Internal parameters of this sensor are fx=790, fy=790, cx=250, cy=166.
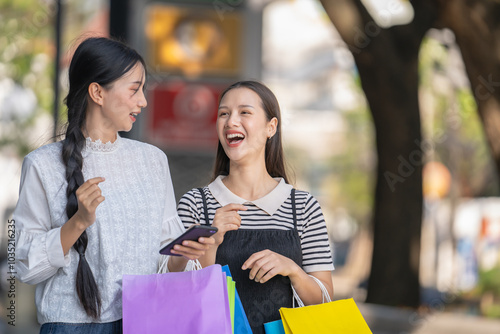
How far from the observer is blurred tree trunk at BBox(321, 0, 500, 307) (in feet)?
22.7

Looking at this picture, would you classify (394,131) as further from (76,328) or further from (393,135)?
(76,328)

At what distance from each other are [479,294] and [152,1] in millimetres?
7432

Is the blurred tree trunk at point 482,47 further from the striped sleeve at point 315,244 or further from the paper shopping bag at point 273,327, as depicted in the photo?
the paper shopping bag at point 273,327

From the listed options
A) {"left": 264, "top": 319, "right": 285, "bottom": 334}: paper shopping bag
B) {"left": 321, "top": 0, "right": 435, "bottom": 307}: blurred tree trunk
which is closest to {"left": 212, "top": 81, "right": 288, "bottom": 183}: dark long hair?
{"left": 264, "top": 319, "right": 285, "bottom": 334}: paper shopping bag

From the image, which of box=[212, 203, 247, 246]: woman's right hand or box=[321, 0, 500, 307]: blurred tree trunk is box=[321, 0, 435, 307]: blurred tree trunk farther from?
box=[212, 203, 247, 246]: woman's right hand

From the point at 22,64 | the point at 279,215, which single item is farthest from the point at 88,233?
the point at 22,64

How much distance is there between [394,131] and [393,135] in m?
0.04

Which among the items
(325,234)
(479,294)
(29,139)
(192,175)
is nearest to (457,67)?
(479,294)

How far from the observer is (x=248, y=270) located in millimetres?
2693

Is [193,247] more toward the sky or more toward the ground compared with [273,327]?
more toward the sky

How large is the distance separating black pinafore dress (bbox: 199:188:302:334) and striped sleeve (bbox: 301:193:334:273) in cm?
6

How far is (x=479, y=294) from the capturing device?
500 inches

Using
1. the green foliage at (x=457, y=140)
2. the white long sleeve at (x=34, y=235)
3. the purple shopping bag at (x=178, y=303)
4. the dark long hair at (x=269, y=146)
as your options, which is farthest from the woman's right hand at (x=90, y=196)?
the green foliage at (x=457, y=140)

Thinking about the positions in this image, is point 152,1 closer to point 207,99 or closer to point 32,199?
point 207,99
